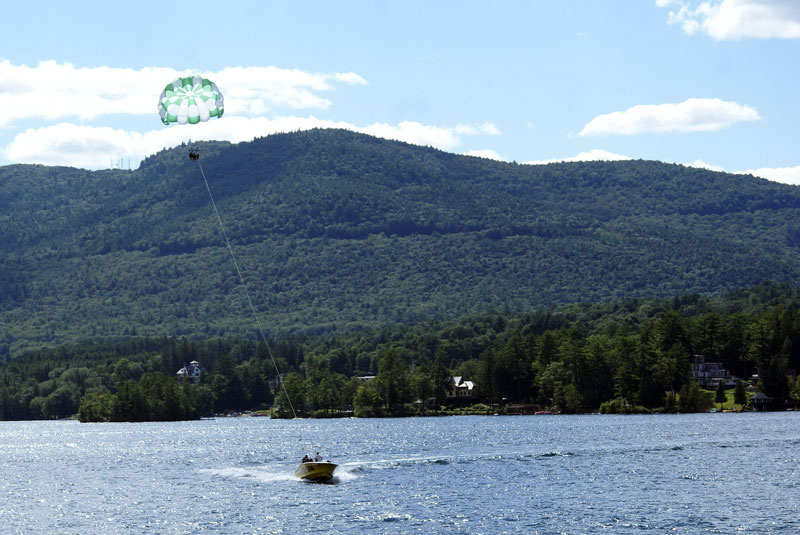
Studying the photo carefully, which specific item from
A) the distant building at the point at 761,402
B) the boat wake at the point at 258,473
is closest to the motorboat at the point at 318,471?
the boat wake at the point at 258,473

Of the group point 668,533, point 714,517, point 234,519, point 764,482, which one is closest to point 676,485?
point 764,482

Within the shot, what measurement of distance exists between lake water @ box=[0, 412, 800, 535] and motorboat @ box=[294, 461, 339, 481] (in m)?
1.02

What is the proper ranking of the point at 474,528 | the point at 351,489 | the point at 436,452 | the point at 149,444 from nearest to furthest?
the point at 474,528, the point at 351,489, the point at 436,452, the point at 149,444

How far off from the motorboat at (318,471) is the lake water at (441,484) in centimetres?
102

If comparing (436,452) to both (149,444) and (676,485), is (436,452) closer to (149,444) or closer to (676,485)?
(676,485)

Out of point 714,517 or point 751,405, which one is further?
point 751,405

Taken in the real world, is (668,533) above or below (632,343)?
below

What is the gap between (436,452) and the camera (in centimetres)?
11800

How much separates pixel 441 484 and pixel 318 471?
10212 millimetres

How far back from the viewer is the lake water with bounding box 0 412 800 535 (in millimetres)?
71438

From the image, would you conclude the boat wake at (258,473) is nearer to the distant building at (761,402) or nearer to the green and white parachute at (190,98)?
the green and white parachute at (190,98)

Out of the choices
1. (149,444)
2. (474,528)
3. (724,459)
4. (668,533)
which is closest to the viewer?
(668,533)

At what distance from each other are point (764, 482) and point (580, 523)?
22.2 m

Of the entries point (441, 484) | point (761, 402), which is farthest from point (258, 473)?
point (761, 402)
